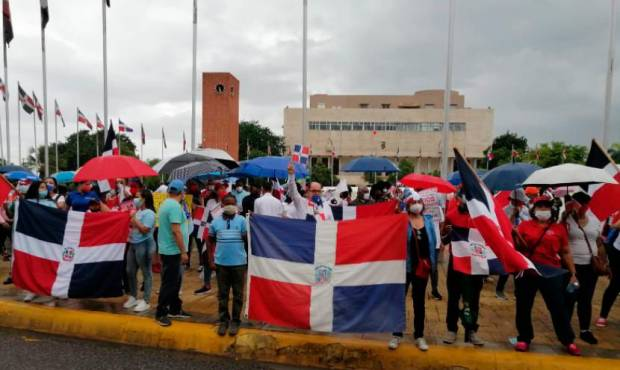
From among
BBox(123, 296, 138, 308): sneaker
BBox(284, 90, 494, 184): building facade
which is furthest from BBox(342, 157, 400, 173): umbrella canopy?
BBox(284, 90, 494, 184): building facade

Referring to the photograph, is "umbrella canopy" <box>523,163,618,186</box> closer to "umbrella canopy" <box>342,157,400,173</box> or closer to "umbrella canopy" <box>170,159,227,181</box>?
"umbrella canopy" <box>170,159,227,181</box>

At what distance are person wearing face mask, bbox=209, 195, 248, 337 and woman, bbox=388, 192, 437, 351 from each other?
182cm

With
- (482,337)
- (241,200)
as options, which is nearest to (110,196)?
(241,200)

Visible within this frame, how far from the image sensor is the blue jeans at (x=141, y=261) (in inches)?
246

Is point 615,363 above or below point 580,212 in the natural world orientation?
below

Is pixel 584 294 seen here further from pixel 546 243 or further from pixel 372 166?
pixel 372 166

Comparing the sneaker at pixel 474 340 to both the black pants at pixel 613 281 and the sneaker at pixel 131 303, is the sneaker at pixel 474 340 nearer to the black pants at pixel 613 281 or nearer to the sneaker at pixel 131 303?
the black pants at pixel 613 281

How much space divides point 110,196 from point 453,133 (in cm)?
8401

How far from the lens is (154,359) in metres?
5.07

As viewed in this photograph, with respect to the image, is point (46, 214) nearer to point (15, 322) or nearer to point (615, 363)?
point (15, 322)

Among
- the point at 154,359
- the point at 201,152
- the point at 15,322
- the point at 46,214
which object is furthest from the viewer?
the point at 201,152

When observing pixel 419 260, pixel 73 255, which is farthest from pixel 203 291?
pixel 419 260

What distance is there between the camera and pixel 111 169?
21.7ft

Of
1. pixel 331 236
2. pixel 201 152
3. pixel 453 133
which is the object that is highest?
pixel 453 133
